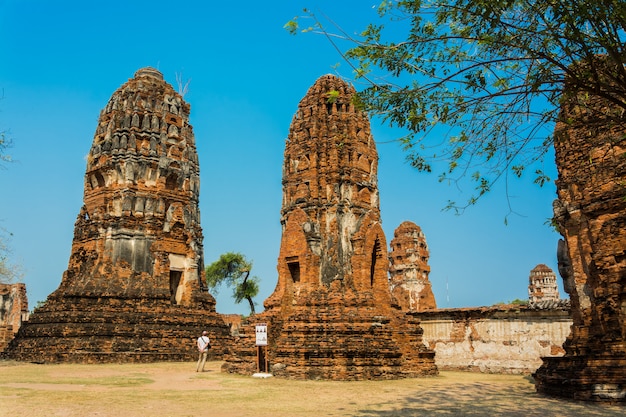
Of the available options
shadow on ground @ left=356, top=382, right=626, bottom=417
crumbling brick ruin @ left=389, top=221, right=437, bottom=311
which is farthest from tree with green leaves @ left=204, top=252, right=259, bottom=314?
shadow on ground @ left=356, top=382, right=626, bottom=417

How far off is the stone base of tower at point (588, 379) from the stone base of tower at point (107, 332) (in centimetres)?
1378

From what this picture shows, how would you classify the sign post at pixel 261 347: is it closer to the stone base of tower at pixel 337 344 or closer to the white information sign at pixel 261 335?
the white information sign at pixel 261 335

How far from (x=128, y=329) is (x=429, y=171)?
1504 cm

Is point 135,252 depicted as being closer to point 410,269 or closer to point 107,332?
point 107,332

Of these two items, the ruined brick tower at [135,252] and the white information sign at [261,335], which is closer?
the white information sign at [261,335]

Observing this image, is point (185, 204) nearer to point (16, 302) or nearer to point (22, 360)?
point (22, 360)

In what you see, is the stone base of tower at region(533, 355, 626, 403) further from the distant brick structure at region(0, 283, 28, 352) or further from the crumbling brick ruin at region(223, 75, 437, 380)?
the distant brick structure at region(0, 283, 28, 352)

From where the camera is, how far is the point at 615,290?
33.3ft

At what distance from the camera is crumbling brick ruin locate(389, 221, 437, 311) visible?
33.5m

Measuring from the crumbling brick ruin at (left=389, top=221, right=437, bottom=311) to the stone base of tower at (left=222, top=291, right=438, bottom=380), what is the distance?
18258 mm

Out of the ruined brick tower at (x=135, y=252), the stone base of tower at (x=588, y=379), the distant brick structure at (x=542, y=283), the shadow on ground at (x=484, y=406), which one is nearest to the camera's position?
the shadow on ground at (x=484, y=406)

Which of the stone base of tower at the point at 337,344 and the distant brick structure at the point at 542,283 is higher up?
the distant brick structure at the point at 542,283

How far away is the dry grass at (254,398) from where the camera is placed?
799 cm

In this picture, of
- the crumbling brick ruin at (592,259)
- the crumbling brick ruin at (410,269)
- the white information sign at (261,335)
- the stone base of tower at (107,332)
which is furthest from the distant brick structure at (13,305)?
the crumbling brick ruin at (592,259)
